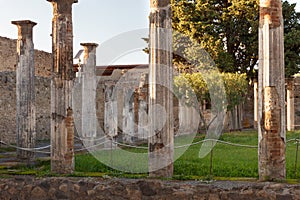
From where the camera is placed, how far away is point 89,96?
→ 1274cm

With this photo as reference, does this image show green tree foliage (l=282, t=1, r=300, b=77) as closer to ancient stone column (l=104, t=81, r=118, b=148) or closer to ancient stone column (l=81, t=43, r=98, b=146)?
ancient stone column (l=104, t=81, r=118, b=148)

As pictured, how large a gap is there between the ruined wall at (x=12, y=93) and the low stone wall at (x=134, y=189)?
24.4 ft

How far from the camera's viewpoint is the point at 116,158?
990 centimetres

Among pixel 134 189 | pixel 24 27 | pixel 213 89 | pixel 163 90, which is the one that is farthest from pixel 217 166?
pixel 213 89

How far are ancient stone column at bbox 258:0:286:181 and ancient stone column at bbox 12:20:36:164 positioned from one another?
479cm

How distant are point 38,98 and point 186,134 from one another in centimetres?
713

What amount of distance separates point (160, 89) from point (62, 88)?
5.67ft

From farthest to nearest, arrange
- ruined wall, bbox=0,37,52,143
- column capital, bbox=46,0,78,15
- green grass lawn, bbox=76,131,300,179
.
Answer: ruined wall, bbox=0,37,52,143
column capital, bbox=46,0,78,15
green grass lawn, bbox=76,131,300,179

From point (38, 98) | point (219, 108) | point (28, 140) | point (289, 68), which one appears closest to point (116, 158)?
point (28, 140)

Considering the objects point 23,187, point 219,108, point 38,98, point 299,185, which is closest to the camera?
point 299,185

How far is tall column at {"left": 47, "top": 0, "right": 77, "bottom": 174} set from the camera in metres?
7.71

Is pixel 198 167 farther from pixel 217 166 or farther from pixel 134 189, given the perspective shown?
pixel 134 189

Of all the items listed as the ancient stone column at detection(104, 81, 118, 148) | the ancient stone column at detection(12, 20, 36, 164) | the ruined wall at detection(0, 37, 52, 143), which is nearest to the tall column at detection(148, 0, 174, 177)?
the ancient stone column at detection(12, 20, 36, 164)

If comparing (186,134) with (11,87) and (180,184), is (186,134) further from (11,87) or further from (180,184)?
(180,184)
